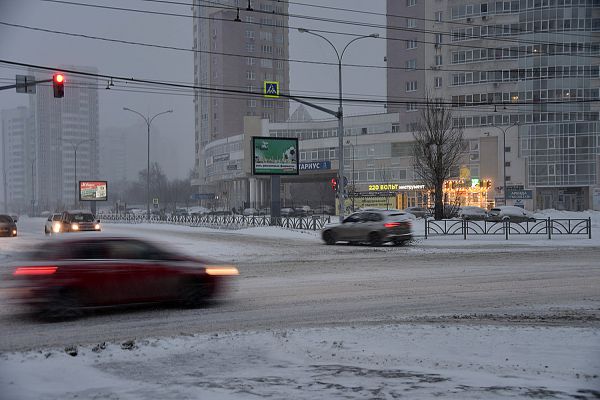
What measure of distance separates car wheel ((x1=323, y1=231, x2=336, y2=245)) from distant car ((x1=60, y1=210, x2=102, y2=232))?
14.3 metres

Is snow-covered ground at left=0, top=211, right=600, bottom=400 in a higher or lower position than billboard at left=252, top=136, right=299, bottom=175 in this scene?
lower

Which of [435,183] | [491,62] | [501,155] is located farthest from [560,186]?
[435,183]

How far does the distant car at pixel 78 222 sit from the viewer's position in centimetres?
3295

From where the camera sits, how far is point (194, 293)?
1039cm

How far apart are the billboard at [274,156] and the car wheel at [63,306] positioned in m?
31.4

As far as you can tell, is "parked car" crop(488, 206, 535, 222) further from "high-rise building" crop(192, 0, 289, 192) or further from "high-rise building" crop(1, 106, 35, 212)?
"high-rise building" crop(1, 106, 35, 212)

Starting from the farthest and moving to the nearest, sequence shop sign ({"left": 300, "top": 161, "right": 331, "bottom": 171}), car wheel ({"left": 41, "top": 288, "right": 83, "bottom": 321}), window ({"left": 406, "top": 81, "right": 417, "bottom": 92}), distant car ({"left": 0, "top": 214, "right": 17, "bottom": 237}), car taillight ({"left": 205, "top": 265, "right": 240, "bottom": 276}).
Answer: window ({"left": 406, "top": 81, "right": 417, "bottom": 92}) → shop sign ({"left": 300, "top": 161, "right": 331, "bottom": 171}) → distant car ({"left": 0, "top": 214, "right": 17, "bottom": 237}) → car taillight ({"left": 205, "top": 265, "right": 240, "bottom": 276}) → car wheel ({"left": 41, "top": 288, "right": 83, "bottom": 321})

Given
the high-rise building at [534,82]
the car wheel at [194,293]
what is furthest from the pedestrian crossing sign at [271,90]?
the high-rise building at [534,82]

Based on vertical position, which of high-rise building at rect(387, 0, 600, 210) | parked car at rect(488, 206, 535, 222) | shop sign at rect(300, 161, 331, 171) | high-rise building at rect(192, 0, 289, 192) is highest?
high-rise building at rect(192, 0, 289, 192)

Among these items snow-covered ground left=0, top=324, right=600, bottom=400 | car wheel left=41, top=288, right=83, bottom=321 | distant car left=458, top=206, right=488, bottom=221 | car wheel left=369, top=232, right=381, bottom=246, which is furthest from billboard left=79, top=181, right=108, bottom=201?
snow-covered ground left=0, top=324, right=600, bottom=400

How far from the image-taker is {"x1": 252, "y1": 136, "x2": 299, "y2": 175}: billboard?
134ft

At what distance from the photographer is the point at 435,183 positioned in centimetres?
4153

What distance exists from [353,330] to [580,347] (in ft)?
9.24

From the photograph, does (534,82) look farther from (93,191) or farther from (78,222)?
(78,222)
